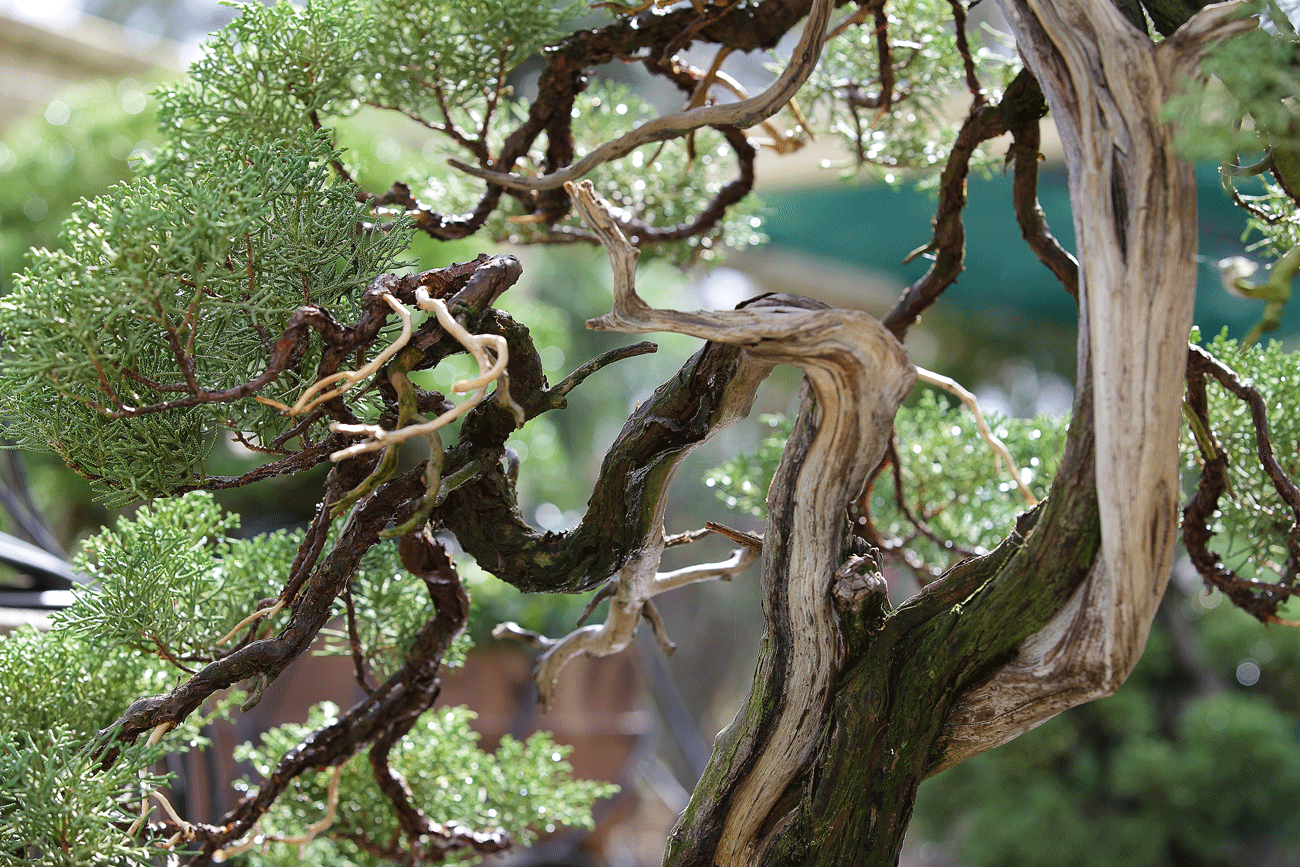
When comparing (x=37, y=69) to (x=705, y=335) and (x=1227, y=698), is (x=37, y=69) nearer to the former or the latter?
(x=705, y=335)

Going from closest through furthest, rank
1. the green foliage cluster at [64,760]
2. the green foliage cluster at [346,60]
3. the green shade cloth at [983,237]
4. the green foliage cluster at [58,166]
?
the green foliage cluster at [64,760] → the green foliage cluster at [346,60] → the green shade cloth at [983,237] → the green foliage cluster at [58,166]

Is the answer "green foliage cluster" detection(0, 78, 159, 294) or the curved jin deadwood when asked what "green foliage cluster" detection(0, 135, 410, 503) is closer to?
the curved jin deadwood

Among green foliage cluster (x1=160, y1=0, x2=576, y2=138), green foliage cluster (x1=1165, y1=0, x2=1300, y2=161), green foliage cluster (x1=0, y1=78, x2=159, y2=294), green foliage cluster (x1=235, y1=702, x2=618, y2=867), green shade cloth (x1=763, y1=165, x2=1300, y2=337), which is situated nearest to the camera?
green foliage cluster (x1=1165, y1=0, x2=1300, y2=161)

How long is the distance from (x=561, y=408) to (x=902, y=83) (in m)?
0.44

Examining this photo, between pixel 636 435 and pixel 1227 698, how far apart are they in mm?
1717

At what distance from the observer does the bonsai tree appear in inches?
13.2

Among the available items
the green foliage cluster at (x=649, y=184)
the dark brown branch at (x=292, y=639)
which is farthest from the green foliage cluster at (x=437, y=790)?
the green foliage cluster at (x=649, y=184)

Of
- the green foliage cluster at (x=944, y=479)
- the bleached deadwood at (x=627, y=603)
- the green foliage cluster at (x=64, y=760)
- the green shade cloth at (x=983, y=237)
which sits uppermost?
the green foliage cluster at (x=64, y=760)

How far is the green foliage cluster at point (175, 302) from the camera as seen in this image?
1.21ft

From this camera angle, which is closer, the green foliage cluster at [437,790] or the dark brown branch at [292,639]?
the dark brown branch at [292,639]

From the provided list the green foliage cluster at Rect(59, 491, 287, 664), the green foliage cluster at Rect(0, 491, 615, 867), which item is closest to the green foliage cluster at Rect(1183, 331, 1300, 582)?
the green foliage cluster at Rect(0, 491, 615, 867)

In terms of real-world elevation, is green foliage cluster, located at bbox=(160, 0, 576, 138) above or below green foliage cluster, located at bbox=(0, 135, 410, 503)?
above

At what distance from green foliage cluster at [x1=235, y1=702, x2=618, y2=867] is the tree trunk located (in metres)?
0.26

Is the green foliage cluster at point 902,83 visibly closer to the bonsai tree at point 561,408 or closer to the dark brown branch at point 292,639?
the bonsai tree at point 561,408
